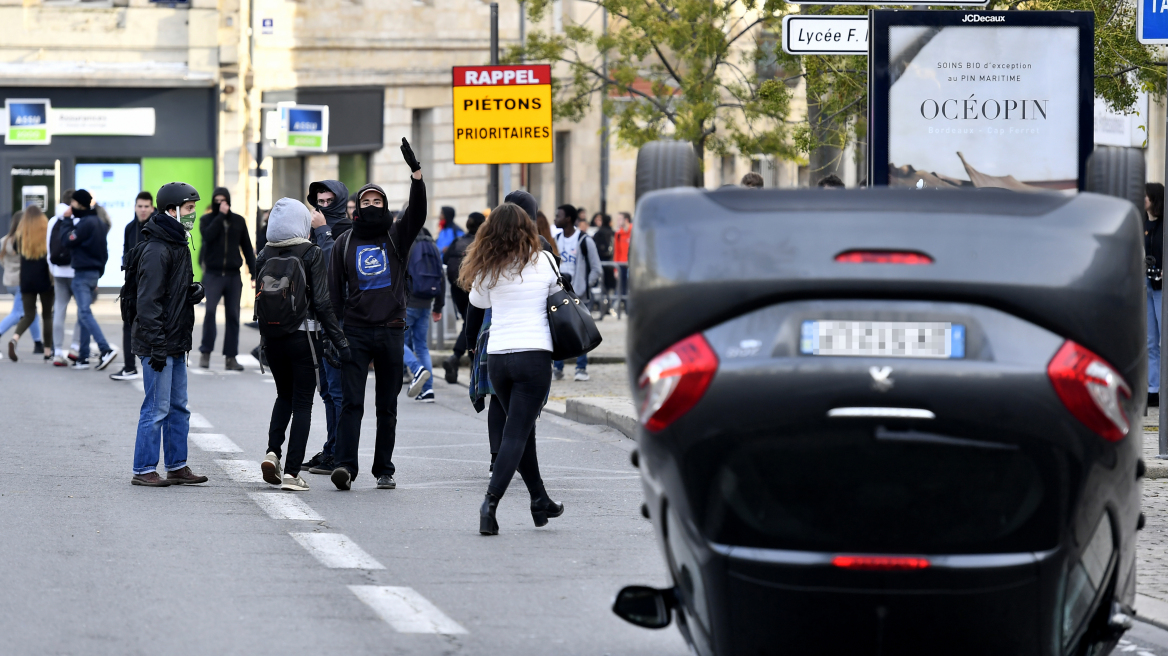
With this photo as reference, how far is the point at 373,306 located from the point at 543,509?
71.1 inches

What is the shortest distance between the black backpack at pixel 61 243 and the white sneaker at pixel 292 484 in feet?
30.7

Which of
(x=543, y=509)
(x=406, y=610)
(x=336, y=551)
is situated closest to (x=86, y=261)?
(x=543, y=509)

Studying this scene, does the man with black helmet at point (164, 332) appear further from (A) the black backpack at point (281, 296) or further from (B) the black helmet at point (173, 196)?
(A) the black backpack at point (281, 296)

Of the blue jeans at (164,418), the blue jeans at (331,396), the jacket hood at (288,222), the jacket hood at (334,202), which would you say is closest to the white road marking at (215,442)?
the blue jeans at (331,396)

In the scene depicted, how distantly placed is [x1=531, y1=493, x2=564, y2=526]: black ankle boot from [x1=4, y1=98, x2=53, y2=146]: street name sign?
25.8 metres

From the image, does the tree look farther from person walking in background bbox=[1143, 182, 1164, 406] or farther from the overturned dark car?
the overturned dark car

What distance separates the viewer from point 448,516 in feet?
29.3

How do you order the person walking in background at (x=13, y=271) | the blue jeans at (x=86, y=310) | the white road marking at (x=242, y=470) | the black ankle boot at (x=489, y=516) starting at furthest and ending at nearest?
the person walking in background at (x=13, y=271), the blue jeans at (x=86, y=310), the white road marking at (x=242, y=470), the black ankle boot at (x=489, y=516)

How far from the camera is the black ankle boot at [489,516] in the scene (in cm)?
820

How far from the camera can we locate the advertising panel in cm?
1040

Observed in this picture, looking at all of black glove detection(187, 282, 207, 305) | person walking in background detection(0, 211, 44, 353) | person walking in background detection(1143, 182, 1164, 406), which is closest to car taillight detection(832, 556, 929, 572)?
black glove detection(187, 282, 207, 305)

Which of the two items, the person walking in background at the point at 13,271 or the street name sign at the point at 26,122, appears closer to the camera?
the person walking in background at the point at 13,271

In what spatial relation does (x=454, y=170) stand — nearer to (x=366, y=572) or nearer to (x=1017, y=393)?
(x=366, y=572)

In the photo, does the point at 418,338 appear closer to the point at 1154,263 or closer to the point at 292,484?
the point at 292,484
